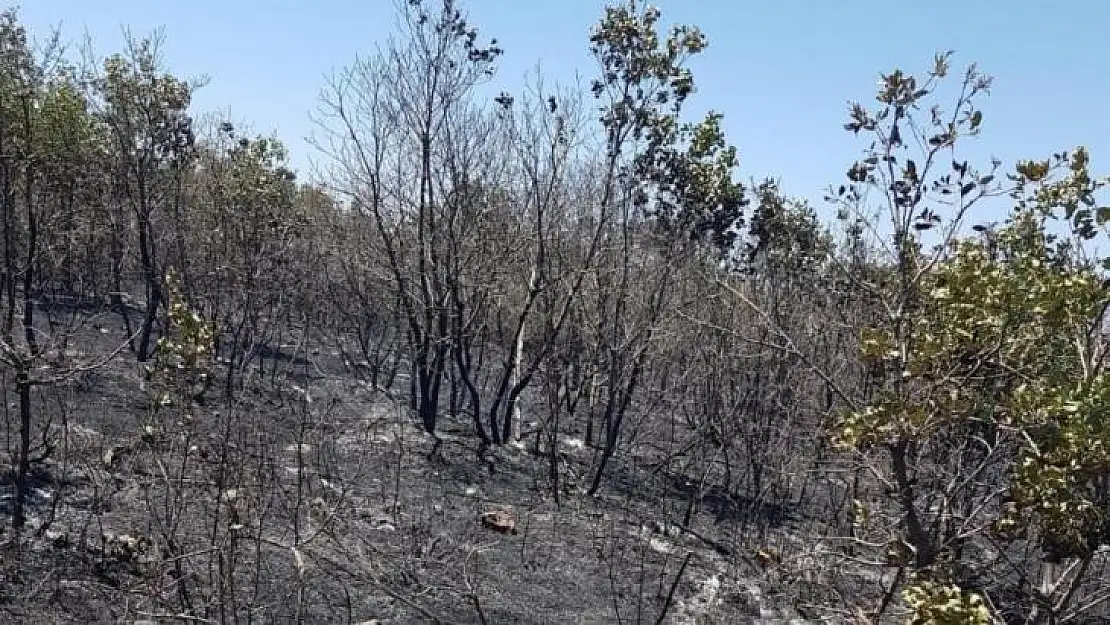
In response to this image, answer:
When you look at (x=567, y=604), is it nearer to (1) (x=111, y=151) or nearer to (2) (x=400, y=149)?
(2) (x=400, y=149)

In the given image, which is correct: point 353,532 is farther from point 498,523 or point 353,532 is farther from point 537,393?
point 537,393

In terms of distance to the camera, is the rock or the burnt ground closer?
the burnt ground

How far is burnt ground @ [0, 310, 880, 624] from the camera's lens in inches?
247

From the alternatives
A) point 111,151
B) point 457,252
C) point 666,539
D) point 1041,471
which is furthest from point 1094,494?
point 111,151

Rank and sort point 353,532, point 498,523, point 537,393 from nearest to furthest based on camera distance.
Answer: point 353,532 < point 498,523 < point 537,393

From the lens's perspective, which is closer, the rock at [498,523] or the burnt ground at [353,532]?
the burnt ground at [353,532]

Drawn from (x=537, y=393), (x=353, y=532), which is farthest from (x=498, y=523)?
(x=537, y=393)

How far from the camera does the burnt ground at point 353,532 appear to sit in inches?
247

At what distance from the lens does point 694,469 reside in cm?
1433

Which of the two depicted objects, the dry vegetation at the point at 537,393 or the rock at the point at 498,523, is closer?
the dry vegetation at the point at 537,393

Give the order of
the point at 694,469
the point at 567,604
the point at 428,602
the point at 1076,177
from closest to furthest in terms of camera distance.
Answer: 1. the point at 1076,177
2. the point at 428,602
3. the point at 567,604
4. the point at 694,469

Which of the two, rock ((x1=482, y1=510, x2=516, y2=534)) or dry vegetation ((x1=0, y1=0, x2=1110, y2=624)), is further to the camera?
rock ((x1=482, y1=510, x2=516, y2=534))

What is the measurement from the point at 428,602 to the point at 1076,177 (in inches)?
232

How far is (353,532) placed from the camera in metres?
9.05
